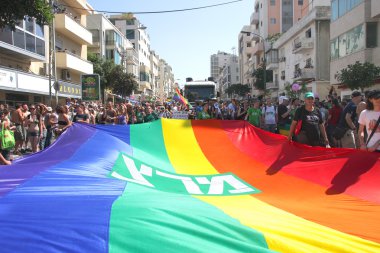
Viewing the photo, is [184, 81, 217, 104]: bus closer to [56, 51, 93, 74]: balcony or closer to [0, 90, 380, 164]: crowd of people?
[0, 90, 380, 164]: crowd of people

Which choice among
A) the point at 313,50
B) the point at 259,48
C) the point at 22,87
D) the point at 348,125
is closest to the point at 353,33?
the point at 313,50

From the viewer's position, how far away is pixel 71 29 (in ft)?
106

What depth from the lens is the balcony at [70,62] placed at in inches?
1221

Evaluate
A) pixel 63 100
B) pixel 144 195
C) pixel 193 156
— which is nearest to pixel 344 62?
pixel 63 100

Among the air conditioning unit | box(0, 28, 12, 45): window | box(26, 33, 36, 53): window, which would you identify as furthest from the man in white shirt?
the air conditioning unit

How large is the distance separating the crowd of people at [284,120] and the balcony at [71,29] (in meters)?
16.6

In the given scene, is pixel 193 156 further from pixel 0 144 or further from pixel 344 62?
pixel 344 62

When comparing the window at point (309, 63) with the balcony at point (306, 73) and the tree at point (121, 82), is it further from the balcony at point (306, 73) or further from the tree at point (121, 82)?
the tree at point (121, 82)

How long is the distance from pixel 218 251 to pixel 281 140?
5.29m

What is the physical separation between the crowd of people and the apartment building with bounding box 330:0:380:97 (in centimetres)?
1427

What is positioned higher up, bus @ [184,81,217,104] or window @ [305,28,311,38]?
window @ [305,28,311,38]

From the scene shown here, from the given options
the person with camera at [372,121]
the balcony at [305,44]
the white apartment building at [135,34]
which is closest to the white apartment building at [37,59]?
the person with camera at [372,121]

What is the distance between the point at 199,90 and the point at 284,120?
14713 mm

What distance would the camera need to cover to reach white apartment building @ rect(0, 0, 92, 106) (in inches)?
872
